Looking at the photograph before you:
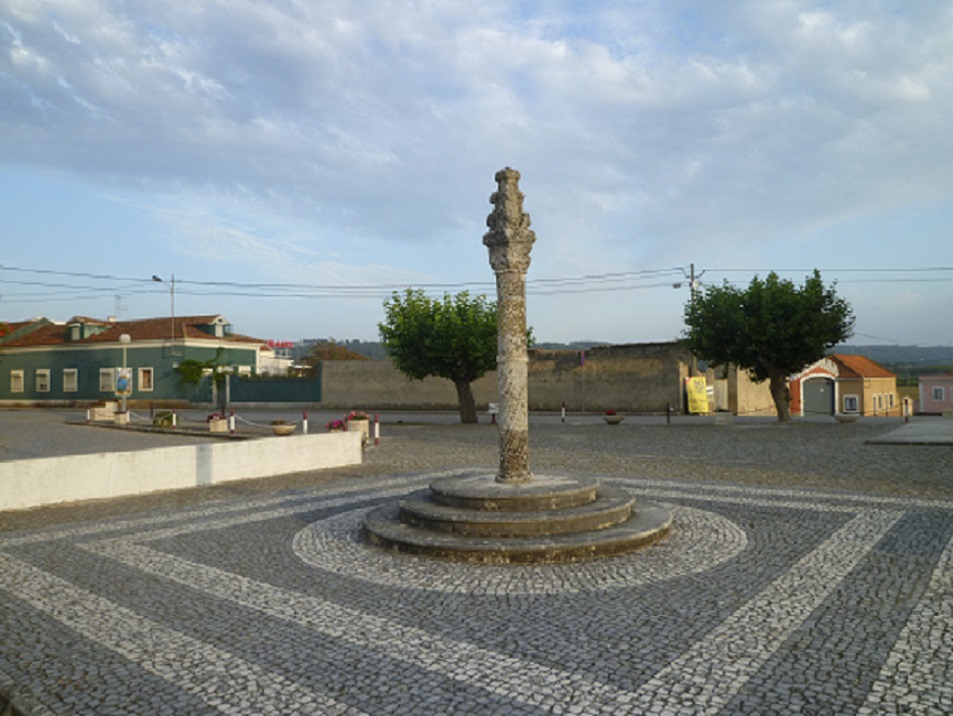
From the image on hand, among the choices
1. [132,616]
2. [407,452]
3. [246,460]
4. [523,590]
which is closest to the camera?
[132,616]

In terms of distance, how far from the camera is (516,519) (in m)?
7.55

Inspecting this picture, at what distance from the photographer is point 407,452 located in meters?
17.8

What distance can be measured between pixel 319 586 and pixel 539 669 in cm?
265

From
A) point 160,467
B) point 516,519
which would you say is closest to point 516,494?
point 516,519

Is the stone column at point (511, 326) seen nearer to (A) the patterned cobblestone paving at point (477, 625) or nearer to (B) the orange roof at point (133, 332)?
(A) the patterned cobblestone paving at point (477, 625)

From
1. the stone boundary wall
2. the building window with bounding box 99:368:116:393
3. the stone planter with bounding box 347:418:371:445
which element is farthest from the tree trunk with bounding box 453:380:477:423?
the building window with bounding box 99:368:116:393

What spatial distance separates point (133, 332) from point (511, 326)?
142 ft

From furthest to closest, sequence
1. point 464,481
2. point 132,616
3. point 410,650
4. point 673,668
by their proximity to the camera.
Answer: point 464,481, point 132,616, point 410,650, point 673,668

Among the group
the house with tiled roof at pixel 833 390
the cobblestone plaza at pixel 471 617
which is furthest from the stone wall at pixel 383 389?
the cobblestone plaza at pixel 471 617

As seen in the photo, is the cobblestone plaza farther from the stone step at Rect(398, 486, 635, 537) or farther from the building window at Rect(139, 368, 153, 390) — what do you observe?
the building window at Rect(139, 368, 153, 390)

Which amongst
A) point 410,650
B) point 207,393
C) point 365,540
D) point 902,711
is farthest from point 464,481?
point 207,393

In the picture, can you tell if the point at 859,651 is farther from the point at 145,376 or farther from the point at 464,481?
the point at 145,376

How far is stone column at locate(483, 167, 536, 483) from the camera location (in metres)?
8.98

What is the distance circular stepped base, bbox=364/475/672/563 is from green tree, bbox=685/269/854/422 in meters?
18.1
